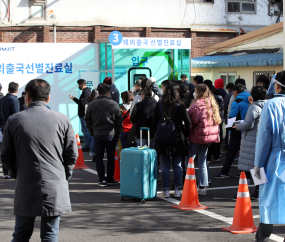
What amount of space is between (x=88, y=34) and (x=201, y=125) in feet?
57.4

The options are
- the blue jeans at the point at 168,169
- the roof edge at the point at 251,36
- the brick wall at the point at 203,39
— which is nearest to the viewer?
the blue jeans at the point at 168,169

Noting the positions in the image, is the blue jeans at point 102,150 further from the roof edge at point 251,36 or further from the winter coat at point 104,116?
the roof edge at point 251,36

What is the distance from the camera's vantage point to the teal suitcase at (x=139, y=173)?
710 cm

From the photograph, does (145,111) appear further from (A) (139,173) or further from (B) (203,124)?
(A) (139,173)

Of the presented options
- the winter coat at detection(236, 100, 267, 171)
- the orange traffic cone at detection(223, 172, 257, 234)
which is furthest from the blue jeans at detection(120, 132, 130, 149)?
the orange traffic cone at detection(223, 172, 257, 234)

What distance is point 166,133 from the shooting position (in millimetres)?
7238

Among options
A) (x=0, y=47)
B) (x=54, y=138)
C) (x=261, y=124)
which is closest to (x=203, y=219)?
(x=261, y=124)

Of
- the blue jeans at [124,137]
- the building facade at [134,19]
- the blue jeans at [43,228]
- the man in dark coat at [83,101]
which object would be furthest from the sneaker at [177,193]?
the building facade at [134,19]

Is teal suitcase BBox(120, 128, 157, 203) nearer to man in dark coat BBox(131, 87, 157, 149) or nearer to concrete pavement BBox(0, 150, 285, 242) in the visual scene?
concrete pavement BBox(0, 150, 285, 242)

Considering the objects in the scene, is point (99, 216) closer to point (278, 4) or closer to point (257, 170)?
point (257, 170)

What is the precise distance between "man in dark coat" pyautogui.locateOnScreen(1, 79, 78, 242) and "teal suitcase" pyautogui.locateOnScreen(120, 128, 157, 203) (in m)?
3.20

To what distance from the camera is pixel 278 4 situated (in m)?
26.0

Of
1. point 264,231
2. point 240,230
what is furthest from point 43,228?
point 240,230

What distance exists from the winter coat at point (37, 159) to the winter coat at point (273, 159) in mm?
1843
